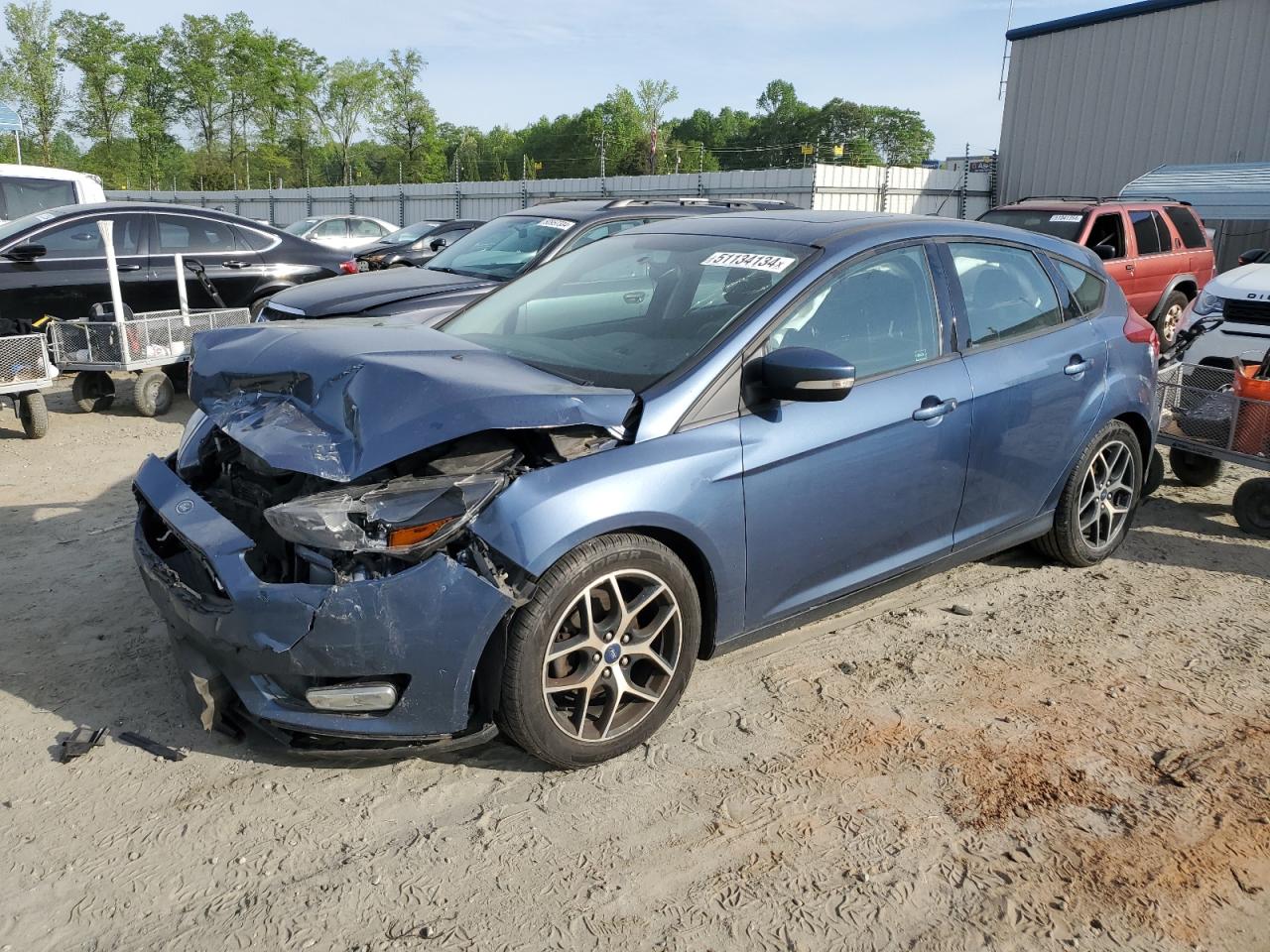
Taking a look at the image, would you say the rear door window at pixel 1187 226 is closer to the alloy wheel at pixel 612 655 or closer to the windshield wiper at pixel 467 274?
Result: the windshield wiper at pixel 467 274

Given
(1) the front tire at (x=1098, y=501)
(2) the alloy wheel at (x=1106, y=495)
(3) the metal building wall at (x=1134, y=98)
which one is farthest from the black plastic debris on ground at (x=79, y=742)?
(3) the metal building wall at (x=1134, y=98)

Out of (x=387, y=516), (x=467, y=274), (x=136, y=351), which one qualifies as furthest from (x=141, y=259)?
(x=387, y=516)

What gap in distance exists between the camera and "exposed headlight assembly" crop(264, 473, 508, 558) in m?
2.86

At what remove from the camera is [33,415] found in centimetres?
744

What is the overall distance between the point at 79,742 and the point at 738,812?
2.18 meters

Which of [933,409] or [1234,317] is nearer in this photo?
[933,409]

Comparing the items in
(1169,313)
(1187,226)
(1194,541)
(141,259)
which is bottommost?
(1194,541)

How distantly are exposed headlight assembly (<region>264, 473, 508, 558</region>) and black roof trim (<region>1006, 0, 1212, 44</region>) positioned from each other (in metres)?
22.2

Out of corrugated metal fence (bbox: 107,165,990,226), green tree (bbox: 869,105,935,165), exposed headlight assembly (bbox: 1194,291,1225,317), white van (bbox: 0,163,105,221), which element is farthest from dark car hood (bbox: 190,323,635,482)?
green tree (bbox: 869,105,935,165)

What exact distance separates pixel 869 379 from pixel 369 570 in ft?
6.55

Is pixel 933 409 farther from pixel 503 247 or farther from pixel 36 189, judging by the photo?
pixel 36 189

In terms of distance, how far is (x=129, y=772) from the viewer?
3.17 m

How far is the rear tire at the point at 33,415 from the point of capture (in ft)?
24.3

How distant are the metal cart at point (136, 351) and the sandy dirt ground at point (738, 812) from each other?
407 centimetres
